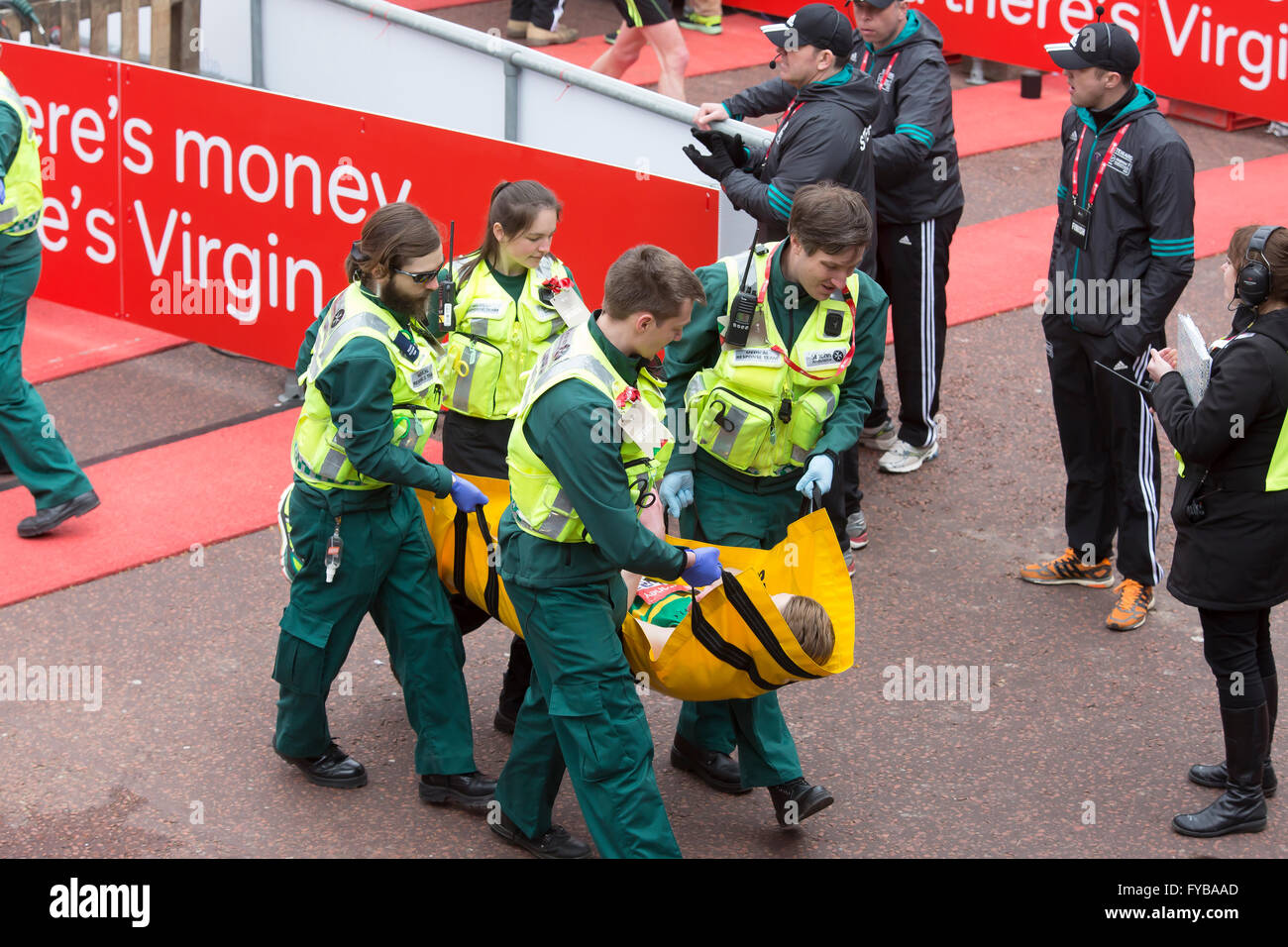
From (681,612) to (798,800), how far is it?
719 mm

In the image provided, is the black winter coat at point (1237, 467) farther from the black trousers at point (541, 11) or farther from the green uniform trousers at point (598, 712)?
the black trousers at point (541, 11)

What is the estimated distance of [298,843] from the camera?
16.4 ft

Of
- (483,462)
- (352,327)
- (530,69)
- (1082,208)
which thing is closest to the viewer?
(352,327)

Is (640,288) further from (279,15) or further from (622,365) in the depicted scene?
(279,15)

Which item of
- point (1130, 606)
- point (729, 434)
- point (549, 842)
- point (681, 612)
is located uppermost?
point (729, 434)

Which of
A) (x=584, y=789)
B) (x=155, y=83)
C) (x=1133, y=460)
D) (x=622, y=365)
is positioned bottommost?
(x=584, y=789)

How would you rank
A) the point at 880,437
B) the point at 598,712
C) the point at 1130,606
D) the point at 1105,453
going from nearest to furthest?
the point at 598,712
the point at 1130,606
the point at 1105,453
the point at 880,437

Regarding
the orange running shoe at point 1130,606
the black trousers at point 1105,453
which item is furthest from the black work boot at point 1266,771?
the black trousers at point 1105,453

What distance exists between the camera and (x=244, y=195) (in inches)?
323

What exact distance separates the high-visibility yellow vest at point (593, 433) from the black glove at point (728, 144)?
2.46 m

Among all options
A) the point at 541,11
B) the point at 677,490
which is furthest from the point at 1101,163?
the point at 541,11

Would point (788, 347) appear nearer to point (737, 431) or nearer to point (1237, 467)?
point (737, 431)

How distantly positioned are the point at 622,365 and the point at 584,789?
1.22 metres

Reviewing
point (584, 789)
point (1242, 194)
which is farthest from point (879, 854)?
point (1242, 194)
